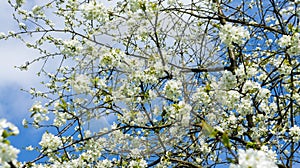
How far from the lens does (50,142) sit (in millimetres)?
4941

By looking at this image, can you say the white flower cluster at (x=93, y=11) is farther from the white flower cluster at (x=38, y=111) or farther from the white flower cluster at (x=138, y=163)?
the white flower cluster at (x=138, y=163)

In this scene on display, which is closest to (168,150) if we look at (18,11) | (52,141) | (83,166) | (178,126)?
(178,126)

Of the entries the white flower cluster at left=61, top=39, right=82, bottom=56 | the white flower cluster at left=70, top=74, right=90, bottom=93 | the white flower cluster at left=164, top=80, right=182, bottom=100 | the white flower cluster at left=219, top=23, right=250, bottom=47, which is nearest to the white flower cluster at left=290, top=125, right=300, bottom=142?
the white flower cluster at left=219, top=23, right=250, bottom=47

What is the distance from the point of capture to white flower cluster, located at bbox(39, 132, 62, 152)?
4.91 m

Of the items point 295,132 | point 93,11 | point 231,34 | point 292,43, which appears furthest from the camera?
point 295,132

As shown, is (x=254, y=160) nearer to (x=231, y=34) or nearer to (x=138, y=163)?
(x=231, y=34)

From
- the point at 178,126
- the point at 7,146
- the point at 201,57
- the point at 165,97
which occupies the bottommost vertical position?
the point at 7,146

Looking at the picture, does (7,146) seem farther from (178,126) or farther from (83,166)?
(83,166)

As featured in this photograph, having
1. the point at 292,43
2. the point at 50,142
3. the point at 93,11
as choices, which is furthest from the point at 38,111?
the point at 292,43

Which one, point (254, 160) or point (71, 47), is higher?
point (71, 47)

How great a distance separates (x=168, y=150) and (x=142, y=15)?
63.5 inches

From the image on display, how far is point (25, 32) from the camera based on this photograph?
6262 millimetres

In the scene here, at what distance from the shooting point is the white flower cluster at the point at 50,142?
491 centimetres

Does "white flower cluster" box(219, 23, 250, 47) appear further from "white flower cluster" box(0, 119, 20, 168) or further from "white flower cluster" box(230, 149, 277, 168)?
"white flower cluster" box(0, 119, 20, 168)
